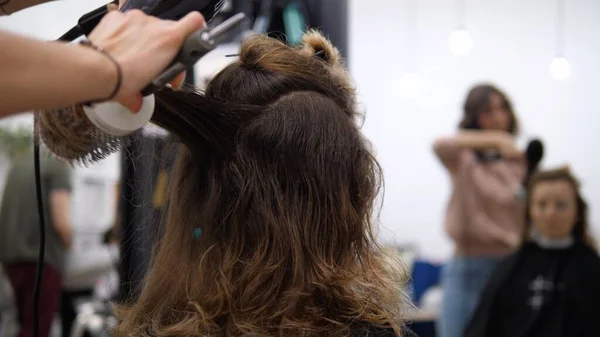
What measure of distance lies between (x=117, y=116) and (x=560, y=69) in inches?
151

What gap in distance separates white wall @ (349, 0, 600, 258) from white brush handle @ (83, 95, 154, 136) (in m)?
3.43

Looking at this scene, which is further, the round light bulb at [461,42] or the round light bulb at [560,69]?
the round light bulb at [461,42]

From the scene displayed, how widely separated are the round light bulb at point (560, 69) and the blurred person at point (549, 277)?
1.56 metres

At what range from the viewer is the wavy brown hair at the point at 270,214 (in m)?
0.81

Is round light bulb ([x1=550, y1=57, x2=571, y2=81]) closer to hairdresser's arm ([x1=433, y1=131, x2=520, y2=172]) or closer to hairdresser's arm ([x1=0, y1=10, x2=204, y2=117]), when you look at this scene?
hairdresser's arm ([x1=433, y1=131, x2=520, y2=172])

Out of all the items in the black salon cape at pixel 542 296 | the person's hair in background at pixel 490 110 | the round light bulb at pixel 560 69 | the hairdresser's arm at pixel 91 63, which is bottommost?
the black salon cape at pixel 542 296

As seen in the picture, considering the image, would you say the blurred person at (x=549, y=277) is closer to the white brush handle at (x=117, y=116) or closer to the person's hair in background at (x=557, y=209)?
the person's hair in background at (x=557, y=209)

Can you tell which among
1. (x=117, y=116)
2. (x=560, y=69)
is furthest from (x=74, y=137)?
(x=560, y=69)

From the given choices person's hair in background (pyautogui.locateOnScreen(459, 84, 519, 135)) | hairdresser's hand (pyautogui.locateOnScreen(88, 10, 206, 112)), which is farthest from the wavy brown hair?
person's hair in background (pyautogui.locateOnScreen(459, 84, 519, 135))

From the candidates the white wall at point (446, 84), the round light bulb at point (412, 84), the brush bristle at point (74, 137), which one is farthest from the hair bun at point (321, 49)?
the round light bulb at point (412, 84)

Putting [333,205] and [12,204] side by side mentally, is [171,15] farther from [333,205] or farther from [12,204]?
[12,204]

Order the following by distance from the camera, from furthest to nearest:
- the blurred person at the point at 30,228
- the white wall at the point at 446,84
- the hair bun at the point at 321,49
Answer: the white wall at the point at 446,84 → the blurred person at the point at 30,228 → the hair bun at the point at 321,49

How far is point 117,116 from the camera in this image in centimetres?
63

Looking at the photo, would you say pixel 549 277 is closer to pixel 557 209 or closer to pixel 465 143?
pixel 557 209
